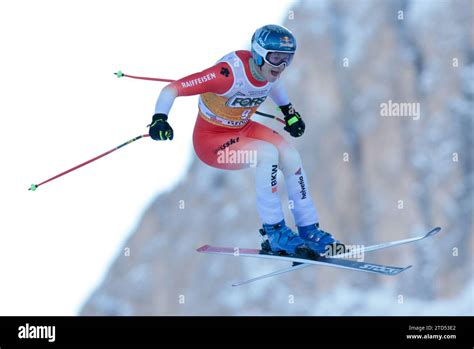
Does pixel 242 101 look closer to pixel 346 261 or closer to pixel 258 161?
pixel 258 161

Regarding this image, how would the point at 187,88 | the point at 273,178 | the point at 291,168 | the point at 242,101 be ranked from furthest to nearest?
the point at 291,168
the point at 273,178
the point at 242,101
the point at 187,88

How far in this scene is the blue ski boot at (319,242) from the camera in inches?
467

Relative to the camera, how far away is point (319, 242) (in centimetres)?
1187

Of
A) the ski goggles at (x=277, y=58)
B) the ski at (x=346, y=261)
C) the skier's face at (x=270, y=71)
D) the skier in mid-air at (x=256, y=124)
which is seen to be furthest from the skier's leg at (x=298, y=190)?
the ski goggles at (x=277, y=58)

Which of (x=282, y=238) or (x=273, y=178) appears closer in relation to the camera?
(x=273, y=178)

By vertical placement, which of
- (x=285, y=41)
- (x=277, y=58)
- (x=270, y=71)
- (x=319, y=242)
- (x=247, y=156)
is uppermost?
(x=285, y=41)

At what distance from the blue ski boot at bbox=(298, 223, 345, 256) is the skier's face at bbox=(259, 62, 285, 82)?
78.5 inches

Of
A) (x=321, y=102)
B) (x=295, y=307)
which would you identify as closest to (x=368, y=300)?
(x=295, y=307)

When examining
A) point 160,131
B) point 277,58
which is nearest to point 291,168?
point 277,58

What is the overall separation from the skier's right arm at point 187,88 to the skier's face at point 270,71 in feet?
1.24

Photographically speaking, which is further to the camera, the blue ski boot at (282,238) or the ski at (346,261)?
the blue ski boot at (282,238)

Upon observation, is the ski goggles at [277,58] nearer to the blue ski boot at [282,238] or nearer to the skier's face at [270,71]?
the skier's face at [270,71]

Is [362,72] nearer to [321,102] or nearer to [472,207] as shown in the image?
[321,102]

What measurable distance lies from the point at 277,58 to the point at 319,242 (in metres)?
2.44
